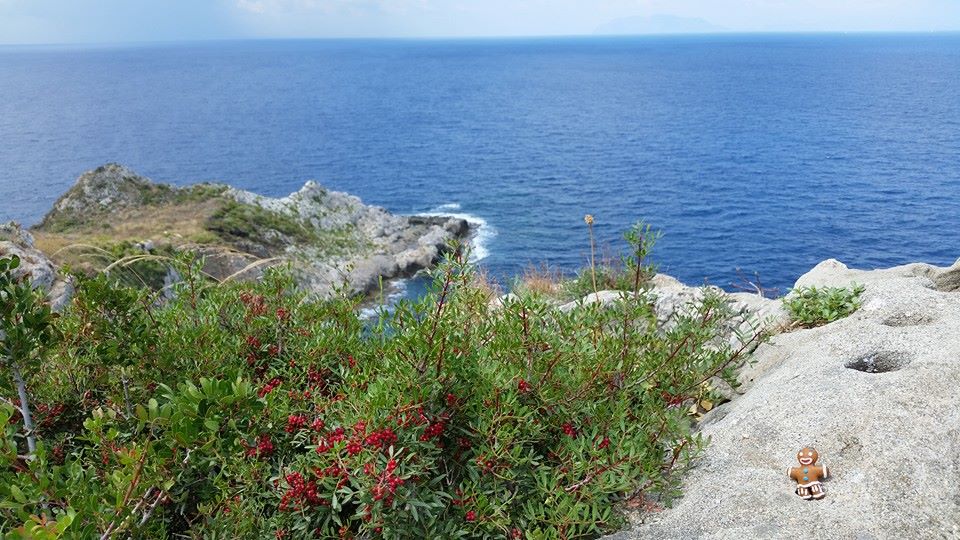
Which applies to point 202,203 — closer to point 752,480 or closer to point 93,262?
point 93,262

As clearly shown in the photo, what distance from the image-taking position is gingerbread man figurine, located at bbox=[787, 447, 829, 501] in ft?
18.6

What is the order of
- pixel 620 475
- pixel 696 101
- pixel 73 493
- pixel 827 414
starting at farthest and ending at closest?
pixel 696 101 → pixel 827 414 → pixel 620 475 → pixel 73 493

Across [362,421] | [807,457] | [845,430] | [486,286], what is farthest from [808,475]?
[486,286]

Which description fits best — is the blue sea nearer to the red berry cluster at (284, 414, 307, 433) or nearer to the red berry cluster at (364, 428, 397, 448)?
the red berry cluster at (284, 414, 307, 433)

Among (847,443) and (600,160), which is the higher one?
(847,443)

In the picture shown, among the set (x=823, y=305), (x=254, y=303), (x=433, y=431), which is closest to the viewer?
(x=433, y=431)

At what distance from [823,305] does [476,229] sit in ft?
205

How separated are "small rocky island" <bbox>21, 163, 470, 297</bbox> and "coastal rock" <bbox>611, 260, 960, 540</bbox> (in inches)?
1880

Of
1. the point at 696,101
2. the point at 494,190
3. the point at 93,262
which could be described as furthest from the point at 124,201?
the point at 696,101

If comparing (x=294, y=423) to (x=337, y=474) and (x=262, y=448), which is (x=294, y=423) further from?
(x=337, y=474)

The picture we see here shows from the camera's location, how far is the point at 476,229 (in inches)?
2840

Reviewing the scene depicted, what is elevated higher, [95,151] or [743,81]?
[743,81]

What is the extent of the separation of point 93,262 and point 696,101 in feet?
473

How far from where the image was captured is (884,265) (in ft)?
176
